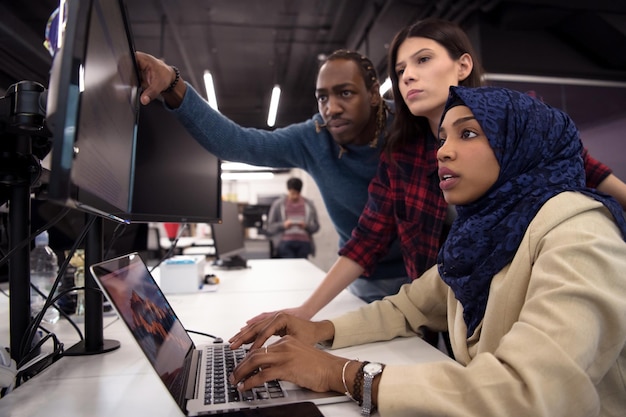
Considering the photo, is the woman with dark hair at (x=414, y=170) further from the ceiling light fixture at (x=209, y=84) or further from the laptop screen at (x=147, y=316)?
the ceiling light fixture at (x=209, y=84)

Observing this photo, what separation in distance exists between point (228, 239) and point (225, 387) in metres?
1.96

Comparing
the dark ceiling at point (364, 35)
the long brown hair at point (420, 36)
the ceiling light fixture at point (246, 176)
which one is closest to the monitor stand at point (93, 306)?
the long brown hair at point (420, 36)

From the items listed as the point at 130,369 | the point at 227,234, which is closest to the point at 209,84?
the point at 227,234

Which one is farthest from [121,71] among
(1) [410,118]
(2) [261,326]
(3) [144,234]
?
(3) [144,234]

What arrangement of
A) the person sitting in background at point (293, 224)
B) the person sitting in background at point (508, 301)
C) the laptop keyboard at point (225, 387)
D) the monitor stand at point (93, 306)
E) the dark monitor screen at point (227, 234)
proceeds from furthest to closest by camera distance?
1. the person sitting in background at point (293, 224)
2. the dark monitor screen at point (227, 234)
3. the monitor stand at point (93, 306)
4. the laptop keyboard at point (225, 387)
5. the person sitting in background at point (508, 301)

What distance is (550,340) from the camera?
536mm

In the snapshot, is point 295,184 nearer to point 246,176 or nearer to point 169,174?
point 169,174

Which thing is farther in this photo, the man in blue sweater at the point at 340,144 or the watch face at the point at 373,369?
the man in blue sweater at the point at 340,144

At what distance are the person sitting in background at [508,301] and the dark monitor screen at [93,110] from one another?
1.21ft

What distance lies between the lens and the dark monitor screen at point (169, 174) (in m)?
1.17

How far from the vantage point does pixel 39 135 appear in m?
0.84

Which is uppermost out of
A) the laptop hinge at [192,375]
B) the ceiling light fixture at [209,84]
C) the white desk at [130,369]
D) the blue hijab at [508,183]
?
the ceiling light fixture at [209,84]

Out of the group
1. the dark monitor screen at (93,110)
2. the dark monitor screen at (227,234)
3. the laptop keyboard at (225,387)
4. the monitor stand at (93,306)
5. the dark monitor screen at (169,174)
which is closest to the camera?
the dark monitor screen at (93,110)

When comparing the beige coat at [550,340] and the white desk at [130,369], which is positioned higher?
the beige coat at [550,340]
